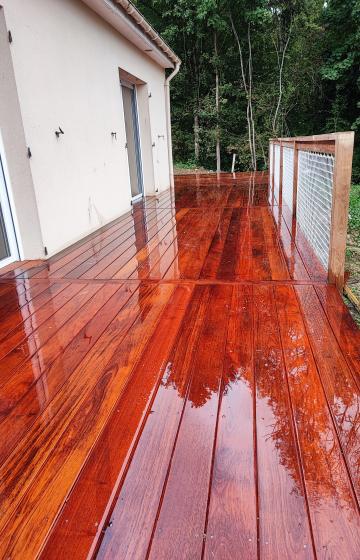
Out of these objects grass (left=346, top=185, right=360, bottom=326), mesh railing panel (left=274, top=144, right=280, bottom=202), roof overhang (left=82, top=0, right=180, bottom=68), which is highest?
roof overhang (left=82, top=0, right=180, bottom=68)

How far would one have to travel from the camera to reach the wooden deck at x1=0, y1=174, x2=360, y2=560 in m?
1.02

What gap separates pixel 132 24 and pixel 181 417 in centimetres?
513

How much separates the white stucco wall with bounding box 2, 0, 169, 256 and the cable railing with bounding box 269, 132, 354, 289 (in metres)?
2.06

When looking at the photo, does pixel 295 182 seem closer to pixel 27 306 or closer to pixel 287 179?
pixel 287 179

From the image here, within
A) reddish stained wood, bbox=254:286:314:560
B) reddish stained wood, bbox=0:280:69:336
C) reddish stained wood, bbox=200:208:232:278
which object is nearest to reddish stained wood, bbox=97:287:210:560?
reddish stained wood, bbox=254:286:314:560

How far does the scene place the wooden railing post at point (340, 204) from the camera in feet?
7.47

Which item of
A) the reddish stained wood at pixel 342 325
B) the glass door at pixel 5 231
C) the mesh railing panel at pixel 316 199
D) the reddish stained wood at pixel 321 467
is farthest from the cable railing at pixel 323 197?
the glass door at pixel 5 231

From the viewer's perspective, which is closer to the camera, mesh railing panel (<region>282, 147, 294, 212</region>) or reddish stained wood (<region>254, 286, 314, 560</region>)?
reddish stained wood (<region>254, 286, 314, 560</region>)

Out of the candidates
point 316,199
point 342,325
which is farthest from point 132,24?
point 342,325

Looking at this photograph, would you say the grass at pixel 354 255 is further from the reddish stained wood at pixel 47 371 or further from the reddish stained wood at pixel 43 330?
the reddish stained wood at pixel 43 330

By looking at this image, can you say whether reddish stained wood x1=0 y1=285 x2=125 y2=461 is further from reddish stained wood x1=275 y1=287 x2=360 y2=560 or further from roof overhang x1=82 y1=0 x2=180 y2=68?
roof overhang x1=82 y1=0 x2=180 y2=68

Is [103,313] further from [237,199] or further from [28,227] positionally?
[237,199]

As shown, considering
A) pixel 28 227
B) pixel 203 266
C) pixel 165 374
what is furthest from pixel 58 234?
pixel 165 374

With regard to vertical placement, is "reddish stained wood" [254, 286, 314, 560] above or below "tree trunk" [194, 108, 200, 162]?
below
